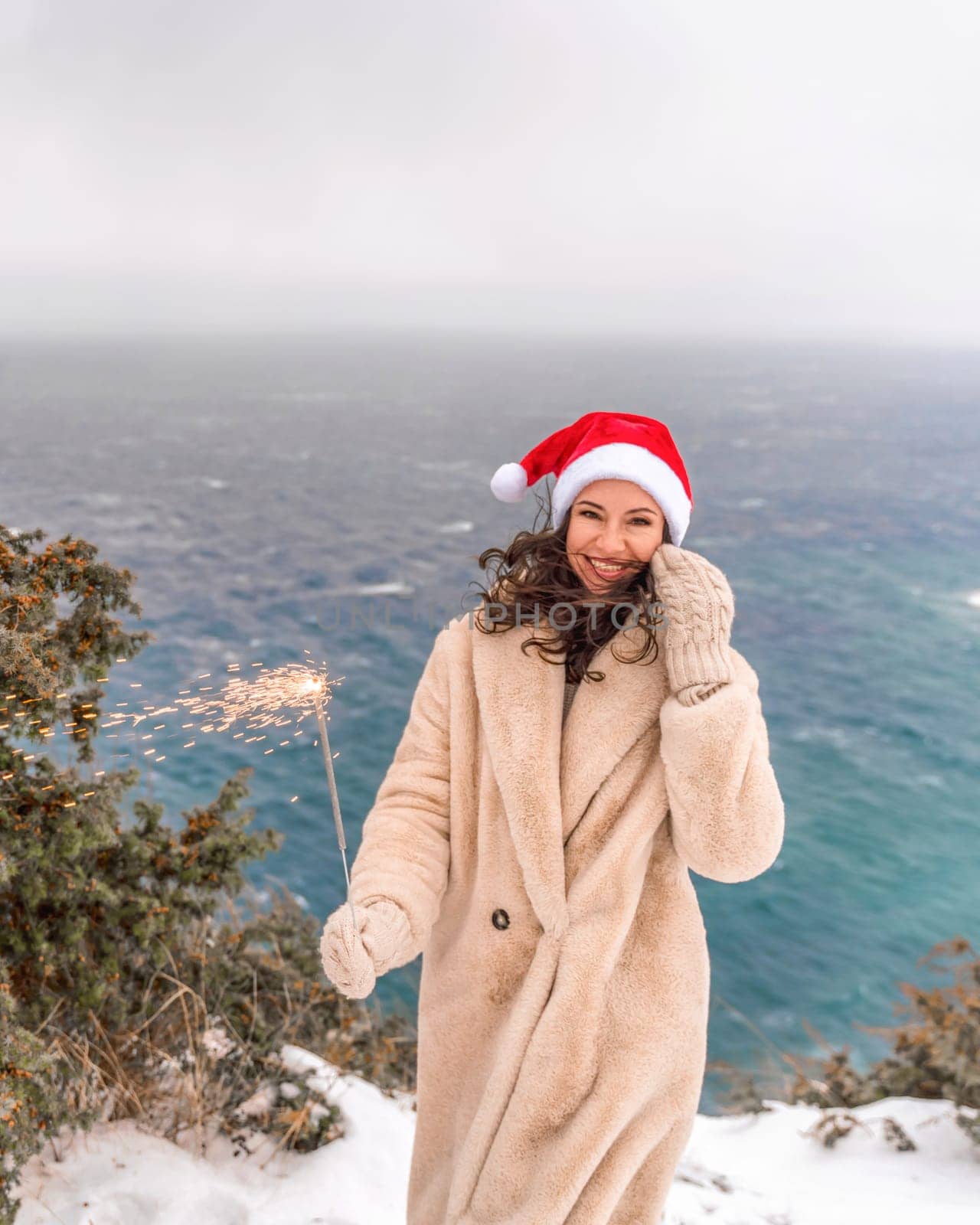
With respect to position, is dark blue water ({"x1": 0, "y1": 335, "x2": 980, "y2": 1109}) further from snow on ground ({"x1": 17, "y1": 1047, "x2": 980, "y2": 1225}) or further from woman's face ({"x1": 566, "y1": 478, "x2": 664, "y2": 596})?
snow on ground ({"x1": 17, "y1": 1047, "x2": 980, "y2": 1225})

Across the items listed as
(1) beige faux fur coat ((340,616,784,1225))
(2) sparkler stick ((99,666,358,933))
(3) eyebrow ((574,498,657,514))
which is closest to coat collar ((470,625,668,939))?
(1) beige faux fur coat ((340,616,784,1225))

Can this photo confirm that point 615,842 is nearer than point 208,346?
Yes

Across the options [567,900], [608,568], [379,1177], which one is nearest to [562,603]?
[608,568]

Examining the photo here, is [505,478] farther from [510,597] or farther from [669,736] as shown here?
[669,736]

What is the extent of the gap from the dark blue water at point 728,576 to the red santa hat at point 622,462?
29 centimetres

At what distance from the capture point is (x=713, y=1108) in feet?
29.9

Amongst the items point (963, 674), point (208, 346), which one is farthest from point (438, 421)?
point (208, 346)

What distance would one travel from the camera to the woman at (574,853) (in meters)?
1.73

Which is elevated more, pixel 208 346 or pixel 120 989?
pixel 208 346

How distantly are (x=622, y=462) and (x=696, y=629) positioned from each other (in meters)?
0.43

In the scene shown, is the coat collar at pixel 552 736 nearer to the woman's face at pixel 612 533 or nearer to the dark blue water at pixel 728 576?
the woman's face at pixel 612 533

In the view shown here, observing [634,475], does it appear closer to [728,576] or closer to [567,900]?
[567,900]

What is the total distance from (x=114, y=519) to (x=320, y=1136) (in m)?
28.9

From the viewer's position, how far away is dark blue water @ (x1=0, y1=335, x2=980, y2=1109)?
42.8 feet
